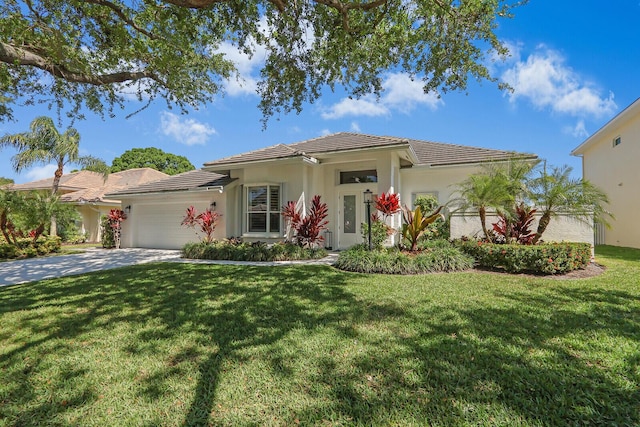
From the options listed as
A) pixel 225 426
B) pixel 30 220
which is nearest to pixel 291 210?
pixel 225 426

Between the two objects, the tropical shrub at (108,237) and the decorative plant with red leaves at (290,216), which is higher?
the decorative plant with red leaves at (290,216)

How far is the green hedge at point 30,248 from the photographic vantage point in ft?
44.0

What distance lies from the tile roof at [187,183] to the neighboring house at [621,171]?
19450 millimetres

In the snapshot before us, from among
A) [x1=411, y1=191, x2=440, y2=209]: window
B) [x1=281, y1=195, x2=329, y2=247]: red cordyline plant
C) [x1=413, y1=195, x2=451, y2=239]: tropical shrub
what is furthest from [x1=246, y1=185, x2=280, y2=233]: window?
[x1=411, y1=191, x2=440, y2=209]: window

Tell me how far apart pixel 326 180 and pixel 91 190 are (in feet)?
69.8

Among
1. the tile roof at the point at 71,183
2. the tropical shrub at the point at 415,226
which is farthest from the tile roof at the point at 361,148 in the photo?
the tile roof at the point at 71,183

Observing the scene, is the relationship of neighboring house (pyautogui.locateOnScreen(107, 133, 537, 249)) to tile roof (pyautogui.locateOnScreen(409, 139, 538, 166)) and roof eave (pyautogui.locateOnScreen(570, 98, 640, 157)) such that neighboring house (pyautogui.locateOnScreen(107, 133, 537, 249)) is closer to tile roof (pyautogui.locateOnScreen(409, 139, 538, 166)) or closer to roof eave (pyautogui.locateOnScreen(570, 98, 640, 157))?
tile roof (pyautogui.locateOnScreen(409, 139, 538, 166))

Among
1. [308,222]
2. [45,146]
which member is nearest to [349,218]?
[308,222]

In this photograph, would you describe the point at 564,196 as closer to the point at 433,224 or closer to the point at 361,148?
the point at 433,224

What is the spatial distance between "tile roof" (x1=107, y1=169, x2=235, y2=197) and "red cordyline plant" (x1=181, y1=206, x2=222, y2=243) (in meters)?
1.30

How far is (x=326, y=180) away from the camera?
13.9m

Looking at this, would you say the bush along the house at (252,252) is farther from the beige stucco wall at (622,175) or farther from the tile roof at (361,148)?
the beige stucco wall at (622,175)

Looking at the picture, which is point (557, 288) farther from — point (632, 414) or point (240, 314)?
point (240, 314)

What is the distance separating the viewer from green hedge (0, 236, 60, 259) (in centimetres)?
1341
